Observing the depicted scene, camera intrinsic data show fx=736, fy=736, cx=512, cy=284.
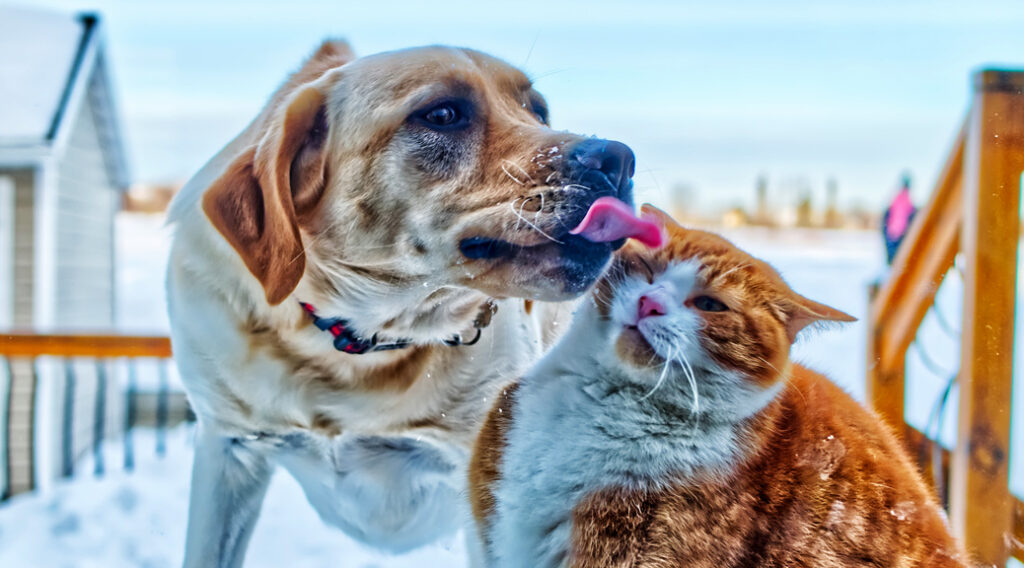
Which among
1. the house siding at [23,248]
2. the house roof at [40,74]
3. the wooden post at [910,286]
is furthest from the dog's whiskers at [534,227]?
the house siding at [23,248]

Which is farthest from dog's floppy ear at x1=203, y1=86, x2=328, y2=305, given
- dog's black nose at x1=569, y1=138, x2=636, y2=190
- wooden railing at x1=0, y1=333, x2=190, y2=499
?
wooden railing at x1=0, y1=333, x2=190, y2=499

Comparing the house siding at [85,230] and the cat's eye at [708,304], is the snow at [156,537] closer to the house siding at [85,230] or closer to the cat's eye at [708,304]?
the cat's eye at [708,304]

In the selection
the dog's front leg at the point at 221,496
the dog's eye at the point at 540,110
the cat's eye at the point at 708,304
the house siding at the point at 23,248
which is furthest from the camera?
the house siding at the point at 23,248

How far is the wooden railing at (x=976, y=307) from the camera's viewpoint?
0.82 metres

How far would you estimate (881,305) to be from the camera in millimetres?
955

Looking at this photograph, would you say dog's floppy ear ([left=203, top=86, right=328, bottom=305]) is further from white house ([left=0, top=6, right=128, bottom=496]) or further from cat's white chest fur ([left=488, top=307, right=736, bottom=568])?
white house ([left=0, top=6, right=128, bottom=496])

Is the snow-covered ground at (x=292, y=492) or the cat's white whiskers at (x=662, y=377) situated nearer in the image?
the cat's white whiskers at (x=662, y=377)

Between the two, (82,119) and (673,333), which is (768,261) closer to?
(673,333)

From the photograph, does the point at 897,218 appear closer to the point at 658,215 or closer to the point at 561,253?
the point at 658,215

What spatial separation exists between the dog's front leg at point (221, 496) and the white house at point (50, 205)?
4.55 ft

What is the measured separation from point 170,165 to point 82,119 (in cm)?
349

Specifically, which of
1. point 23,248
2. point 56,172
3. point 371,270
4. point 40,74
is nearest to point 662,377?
point 371,270

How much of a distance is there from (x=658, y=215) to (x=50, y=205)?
3637 millimetres

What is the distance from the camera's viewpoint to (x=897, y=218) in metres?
0.98
